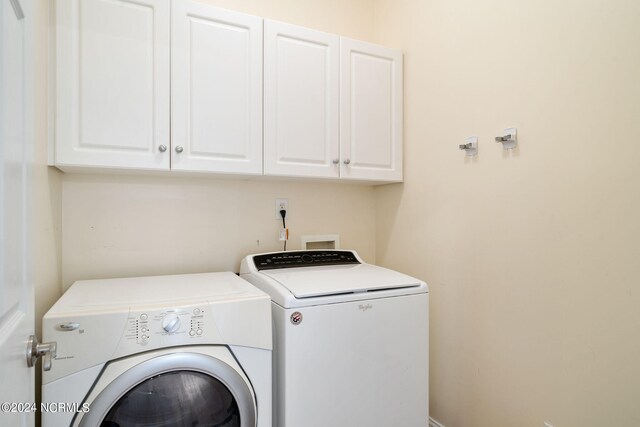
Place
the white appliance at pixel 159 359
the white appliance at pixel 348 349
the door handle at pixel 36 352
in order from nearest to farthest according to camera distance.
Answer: the door handle at pixel 36 352 < the white appliance at pixel 159 359 < the white appliance at pixel 348 349

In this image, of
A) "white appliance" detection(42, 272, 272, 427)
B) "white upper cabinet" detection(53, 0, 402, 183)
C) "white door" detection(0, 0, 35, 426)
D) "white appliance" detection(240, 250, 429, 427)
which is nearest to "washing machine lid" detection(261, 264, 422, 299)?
"white appliance" detection(240, 250, 429, 427)

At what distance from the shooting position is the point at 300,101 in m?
1.80

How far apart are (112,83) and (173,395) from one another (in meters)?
1.21

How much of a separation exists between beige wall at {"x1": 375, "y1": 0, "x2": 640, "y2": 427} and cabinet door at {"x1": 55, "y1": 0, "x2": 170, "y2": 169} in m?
1.31

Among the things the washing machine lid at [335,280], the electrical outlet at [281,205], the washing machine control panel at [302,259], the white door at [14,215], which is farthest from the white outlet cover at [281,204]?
the white door at [14,215]

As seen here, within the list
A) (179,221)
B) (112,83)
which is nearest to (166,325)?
(179,221)

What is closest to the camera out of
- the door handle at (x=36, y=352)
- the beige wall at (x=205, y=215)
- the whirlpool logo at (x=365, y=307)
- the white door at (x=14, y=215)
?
the white door at (x=14, y=215)

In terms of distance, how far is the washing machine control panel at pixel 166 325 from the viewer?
1.11 m

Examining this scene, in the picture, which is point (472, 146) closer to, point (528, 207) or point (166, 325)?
point (528, 207)

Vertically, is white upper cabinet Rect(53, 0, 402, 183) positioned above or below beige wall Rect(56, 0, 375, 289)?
above

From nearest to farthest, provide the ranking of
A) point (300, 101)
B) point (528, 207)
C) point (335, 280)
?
point (528, 207) → point (335, 280) → point (300, 101)

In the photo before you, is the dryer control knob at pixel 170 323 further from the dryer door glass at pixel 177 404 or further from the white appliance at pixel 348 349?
the white appliance at pixel 348 349

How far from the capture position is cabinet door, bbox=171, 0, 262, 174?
1.54 meters

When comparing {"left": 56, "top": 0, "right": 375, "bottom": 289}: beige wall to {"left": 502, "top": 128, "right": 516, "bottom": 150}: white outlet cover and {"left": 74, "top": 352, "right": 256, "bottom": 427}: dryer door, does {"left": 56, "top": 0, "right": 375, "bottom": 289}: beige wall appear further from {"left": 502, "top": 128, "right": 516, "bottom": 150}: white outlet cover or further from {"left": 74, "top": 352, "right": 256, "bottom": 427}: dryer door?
{"left": 502, "top": 128, "right": 516, "bottom": 150}: white outlet cover
